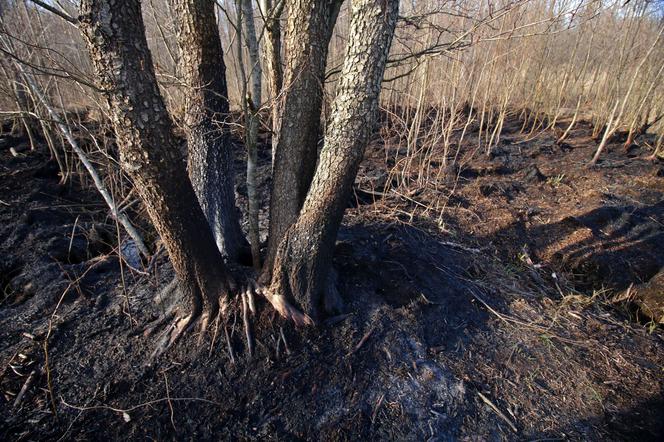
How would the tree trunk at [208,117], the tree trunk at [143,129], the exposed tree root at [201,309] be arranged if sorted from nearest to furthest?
the tree trunk at [143,129] → the tree trunk at [208,117] → the exposed tree root at [201,309]

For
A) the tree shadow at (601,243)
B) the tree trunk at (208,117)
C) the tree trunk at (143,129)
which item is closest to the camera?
the tree trunk at (143,129)

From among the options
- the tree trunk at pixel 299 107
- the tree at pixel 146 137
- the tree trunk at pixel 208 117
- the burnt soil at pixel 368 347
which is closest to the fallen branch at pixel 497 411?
the burnt soil at pixel 368 347

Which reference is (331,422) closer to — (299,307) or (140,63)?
(299,307)

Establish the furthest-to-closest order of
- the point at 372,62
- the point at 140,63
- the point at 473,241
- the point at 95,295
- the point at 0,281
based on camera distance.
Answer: the point at 473,241, the point at 0,281, the point at 95,295, the point at 372,62, the point at 140,63

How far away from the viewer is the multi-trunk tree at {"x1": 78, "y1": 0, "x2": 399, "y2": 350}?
1459mm

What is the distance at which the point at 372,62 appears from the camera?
1749mm

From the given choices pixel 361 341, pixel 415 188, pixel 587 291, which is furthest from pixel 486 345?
pixel 415 188

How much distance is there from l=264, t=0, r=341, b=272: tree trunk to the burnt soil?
0.78 meters

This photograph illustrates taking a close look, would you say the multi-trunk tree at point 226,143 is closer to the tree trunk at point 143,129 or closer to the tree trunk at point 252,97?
the tree trunk at point 143,129

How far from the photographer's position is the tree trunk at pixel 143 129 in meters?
1.35

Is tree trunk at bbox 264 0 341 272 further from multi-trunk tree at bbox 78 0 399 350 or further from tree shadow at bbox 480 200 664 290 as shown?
tree shadow at bbox 480 200 664 290

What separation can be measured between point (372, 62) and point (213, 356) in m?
1.98

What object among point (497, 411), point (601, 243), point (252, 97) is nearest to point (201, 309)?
point (252, 97)

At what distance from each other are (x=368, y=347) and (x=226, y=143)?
1.80 meters
